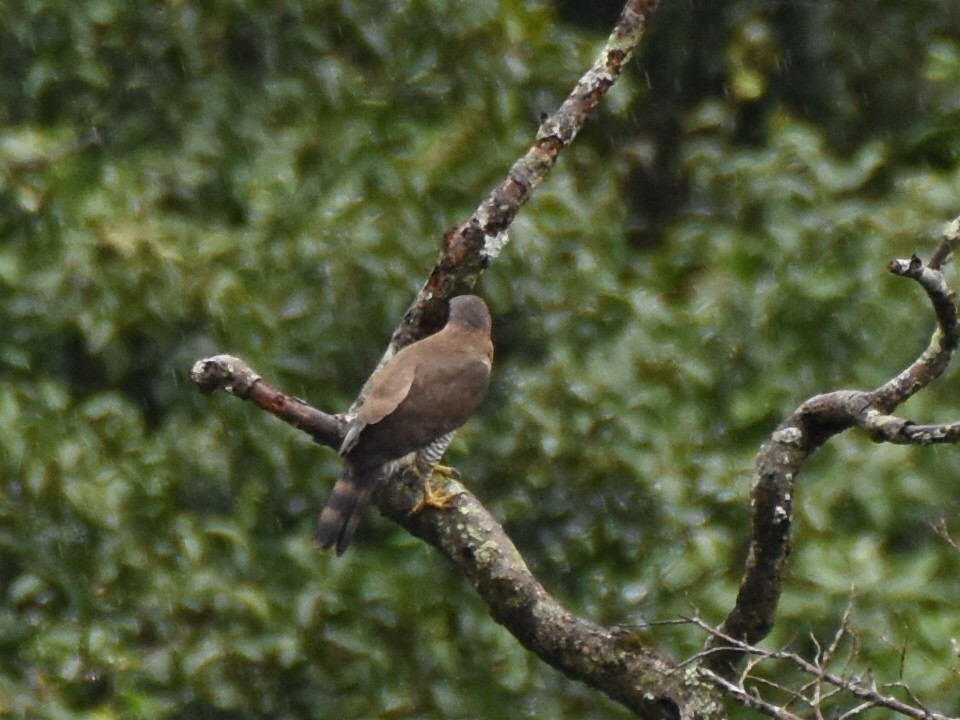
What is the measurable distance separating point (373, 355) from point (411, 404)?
536 millimetres

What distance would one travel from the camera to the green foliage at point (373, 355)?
179 inches

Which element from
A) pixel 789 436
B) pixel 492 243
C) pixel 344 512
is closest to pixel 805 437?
pixel 789 436

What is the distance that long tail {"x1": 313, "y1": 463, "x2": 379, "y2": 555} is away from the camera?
4.24m

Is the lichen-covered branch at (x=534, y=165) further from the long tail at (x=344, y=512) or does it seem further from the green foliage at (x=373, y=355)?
the green foliage at (x=373, y=355)

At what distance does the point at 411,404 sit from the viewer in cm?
446

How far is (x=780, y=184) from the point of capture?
16.8 feet

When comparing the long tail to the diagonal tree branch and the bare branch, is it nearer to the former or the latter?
A: the diagonal tree branch

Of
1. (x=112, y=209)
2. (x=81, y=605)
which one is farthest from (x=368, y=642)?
(x=112, y=209)

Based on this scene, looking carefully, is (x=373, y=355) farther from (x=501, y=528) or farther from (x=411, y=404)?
(x=501, y=528)

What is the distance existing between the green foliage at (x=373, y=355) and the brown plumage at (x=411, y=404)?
0.25 metres

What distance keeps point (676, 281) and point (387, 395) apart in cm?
121

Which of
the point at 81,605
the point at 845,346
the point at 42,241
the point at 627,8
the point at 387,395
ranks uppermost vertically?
the point at 627,8

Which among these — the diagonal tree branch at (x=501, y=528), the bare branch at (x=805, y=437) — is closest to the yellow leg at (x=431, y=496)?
the diagonal tree branch at (x=501, y=528)

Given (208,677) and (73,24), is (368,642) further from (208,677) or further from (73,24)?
(73,24)
